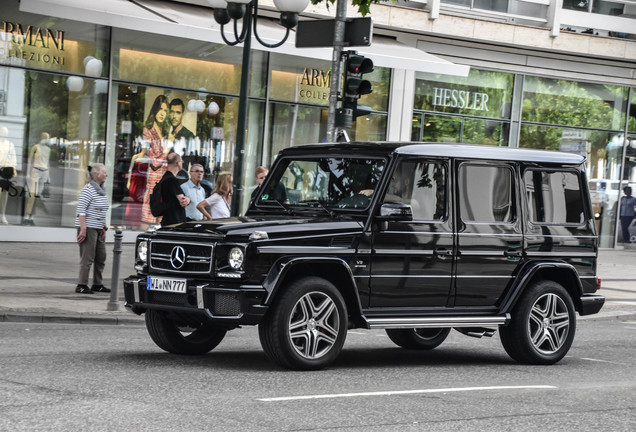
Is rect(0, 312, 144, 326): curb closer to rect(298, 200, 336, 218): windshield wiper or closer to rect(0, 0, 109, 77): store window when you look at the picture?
rect(298, 200, 336, 218): windshield wiper

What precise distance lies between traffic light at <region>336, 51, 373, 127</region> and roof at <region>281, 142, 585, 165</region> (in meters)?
3.78

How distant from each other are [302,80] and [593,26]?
28.1 feet

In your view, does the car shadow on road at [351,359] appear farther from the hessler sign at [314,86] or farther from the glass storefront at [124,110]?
the hessler sign at [314,86]

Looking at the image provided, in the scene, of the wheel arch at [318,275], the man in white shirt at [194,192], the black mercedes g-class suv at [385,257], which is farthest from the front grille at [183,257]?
the man in white shirt at [194,192]

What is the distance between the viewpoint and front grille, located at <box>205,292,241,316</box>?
27.7 ft

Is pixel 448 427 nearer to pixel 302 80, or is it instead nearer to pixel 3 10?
pixel 3 10

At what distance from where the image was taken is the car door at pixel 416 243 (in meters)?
9.34

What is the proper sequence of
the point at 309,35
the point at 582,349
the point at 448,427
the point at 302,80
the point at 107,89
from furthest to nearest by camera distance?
the point at 302,80
the point at 107,89
the point at 309,35
the point at 582,349
the point at 448,427

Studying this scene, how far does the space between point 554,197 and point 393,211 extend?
2.26 metres

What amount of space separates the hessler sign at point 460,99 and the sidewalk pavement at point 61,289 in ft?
18.6

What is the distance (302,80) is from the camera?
2558 cm

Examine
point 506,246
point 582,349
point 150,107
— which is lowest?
point 582,349

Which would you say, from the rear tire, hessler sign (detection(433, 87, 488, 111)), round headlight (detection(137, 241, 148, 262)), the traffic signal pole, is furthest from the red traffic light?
hessler sign (detection(433, 87, 488, 111))

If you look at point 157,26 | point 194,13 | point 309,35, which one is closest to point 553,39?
point 194,13
